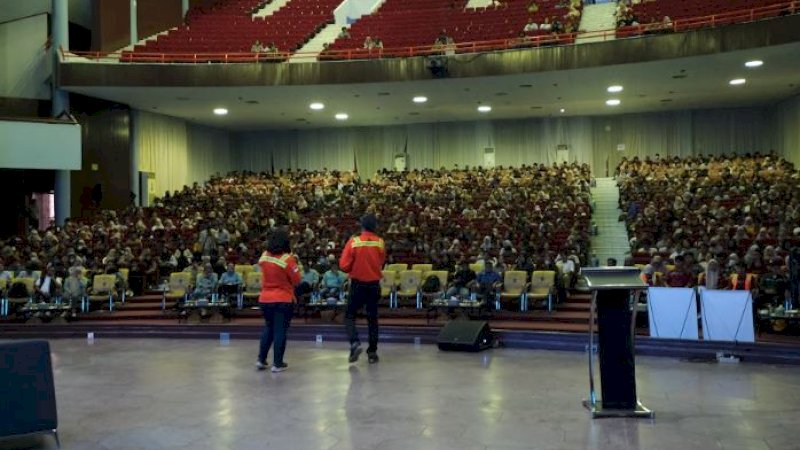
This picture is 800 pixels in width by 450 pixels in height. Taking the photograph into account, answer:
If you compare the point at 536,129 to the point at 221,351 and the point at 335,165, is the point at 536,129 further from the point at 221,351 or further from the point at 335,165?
the point at 221,351

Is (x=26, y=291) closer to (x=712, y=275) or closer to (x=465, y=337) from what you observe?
(x=465, y=337)

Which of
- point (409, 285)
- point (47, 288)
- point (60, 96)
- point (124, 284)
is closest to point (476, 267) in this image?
point (409, 285)

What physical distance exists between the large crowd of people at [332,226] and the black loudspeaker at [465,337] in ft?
11.7

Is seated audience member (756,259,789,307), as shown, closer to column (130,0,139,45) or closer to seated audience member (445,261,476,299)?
seated audience member (445,261,476,299)

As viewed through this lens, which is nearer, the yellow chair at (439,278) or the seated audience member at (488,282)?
the seated audience member at (488,282)

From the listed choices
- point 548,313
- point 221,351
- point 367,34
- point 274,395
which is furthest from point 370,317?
point 367,34

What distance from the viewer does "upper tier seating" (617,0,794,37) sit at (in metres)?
16.9

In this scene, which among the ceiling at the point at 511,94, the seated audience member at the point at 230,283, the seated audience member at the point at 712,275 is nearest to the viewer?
the seated audience member at the point at 712,275

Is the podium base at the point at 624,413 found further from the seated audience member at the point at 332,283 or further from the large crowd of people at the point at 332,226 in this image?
the large crowd of people at the point at 332,226

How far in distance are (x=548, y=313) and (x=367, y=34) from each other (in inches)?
512

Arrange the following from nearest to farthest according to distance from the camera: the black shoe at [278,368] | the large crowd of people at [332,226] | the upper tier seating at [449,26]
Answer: the black shoe at [278,368] → the large crowd of people at [332,226] → the upper tier seating at [449,26]

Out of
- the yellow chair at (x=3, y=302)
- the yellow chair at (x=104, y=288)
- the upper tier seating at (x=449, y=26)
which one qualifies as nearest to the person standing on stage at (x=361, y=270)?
the yellow chair at (x=104, y=288)

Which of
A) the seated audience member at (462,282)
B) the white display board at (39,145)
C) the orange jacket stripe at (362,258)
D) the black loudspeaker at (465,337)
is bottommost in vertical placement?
the black loudspeaker at (465,337)

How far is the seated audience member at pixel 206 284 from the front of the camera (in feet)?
43.5
